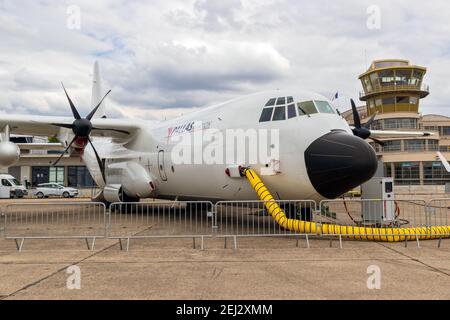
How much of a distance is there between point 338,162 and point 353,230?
5.41 ft

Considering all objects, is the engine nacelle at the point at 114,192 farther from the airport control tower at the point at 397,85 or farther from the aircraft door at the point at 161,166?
the airport control tower at the point at 397,85

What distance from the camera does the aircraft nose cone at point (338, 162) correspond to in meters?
9.59

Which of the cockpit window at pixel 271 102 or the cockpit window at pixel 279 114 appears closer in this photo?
the cockpit window at pixel 279 114

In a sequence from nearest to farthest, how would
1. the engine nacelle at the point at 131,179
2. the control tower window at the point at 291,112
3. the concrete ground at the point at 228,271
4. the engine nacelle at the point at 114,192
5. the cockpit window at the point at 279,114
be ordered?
the concrete ground at the point at 228,271 → the control tower window at the point at 291,112 → the cockpit window at the point at 279,114 → the engine nacelle at the point at 131,179 → the engine nacelle at the point at 114,192

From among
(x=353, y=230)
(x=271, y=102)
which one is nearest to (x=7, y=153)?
(x=271, y=102)

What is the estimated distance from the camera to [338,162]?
965 centimetres

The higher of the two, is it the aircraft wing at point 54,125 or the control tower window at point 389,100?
the control tower window at point 389,100

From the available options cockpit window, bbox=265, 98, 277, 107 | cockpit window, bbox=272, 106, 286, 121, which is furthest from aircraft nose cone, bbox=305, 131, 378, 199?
cockpit window, bbox=265, 98, 277, 107

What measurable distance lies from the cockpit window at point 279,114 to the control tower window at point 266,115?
0.54ft

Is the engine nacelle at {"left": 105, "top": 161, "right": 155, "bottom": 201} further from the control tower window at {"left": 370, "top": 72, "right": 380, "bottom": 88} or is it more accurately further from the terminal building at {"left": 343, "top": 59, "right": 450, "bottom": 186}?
the control tower window at {"left": 370, "top": 72, "right": 380, "bottom": 88}

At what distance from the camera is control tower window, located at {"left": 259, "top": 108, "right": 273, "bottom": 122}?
460 inches

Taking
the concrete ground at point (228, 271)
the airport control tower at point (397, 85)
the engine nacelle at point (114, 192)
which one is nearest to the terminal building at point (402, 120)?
the airport control tower at point (397, 85)

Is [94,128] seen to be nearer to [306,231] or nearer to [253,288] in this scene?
[306,231]

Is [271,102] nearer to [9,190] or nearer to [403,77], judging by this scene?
[9,190]
